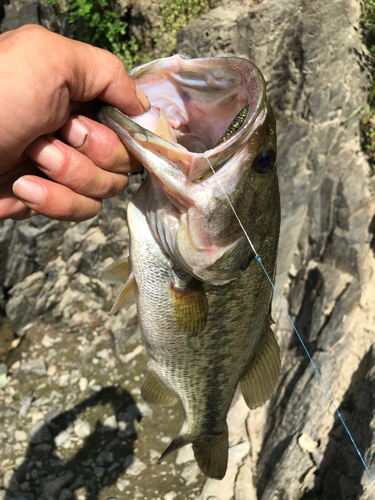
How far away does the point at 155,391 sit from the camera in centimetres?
202

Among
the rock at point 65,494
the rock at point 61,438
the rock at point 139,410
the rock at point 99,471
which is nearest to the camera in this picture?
the rock at point 65,494

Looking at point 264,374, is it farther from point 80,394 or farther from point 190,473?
point 80,394

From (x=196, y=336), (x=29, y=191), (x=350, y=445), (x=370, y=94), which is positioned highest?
(x=29, y=191)

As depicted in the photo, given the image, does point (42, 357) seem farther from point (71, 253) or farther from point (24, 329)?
point (71, 253)

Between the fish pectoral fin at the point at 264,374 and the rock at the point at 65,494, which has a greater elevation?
the fish pectoral fin at the point at 264,374

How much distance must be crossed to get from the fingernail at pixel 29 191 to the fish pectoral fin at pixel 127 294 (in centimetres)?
52

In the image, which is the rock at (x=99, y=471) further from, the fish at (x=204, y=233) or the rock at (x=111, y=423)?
the fish at (x=204, y=233)

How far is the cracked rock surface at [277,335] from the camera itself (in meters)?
2.49

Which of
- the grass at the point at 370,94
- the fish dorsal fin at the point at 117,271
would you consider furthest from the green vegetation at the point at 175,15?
the fish dorsal fin at the point at 117,271

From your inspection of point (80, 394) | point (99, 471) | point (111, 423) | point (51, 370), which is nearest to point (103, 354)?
point (80, 394)

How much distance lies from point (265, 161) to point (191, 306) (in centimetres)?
64

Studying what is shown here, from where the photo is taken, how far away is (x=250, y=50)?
297cm

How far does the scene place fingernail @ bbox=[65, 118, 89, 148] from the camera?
1.26 m

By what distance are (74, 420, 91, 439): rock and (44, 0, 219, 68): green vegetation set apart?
3654 millimetres
